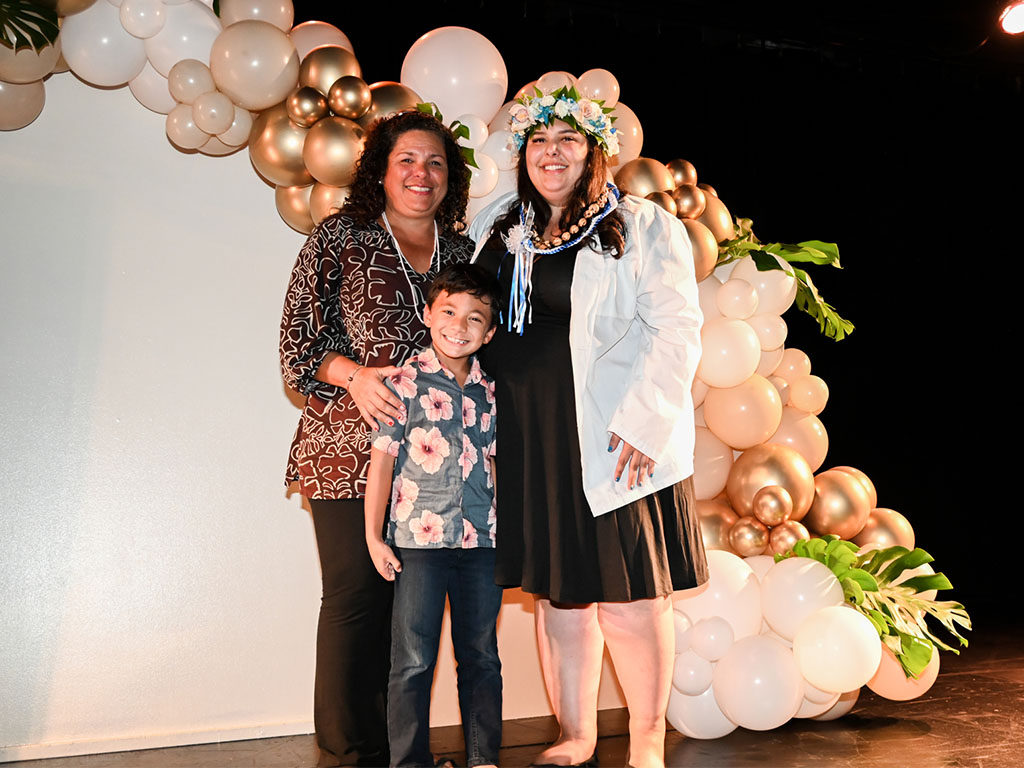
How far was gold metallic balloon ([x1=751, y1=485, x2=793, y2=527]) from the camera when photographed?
9.11 ft

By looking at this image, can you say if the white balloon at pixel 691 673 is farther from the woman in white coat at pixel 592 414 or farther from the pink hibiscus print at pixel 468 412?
the pink hibiscus print at pixel 468 412

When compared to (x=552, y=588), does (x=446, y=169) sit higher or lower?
higher

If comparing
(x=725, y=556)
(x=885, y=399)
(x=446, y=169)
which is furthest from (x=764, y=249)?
(x=885, y=399)

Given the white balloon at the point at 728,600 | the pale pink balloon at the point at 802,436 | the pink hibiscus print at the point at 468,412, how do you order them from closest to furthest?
the pink hibiscus print at the point at 468,412
the white balloon at the point at 728,600
the pale pink balloon at the point at 802,436

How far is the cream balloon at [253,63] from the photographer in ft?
7.97

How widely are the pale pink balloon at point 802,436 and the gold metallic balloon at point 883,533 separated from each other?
251mm

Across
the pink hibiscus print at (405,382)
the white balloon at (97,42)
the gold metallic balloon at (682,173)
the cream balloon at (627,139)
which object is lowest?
the pink hibiscus print at (405,382)

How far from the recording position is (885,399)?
204 inches

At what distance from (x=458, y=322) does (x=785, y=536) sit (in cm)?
138

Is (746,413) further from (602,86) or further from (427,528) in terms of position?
(427,528)

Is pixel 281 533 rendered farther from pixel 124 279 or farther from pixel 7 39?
pixel 7 39

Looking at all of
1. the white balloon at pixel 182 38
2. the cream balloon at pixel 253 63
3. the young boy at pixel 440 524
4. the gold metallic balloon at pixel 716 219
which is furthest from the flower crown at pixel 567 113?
the white balloon at pixel 182 38

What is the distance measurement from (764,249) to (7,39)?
A: 7.39 ft

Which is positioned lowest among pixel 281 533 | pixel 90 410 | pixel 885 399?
pixel 281 533
